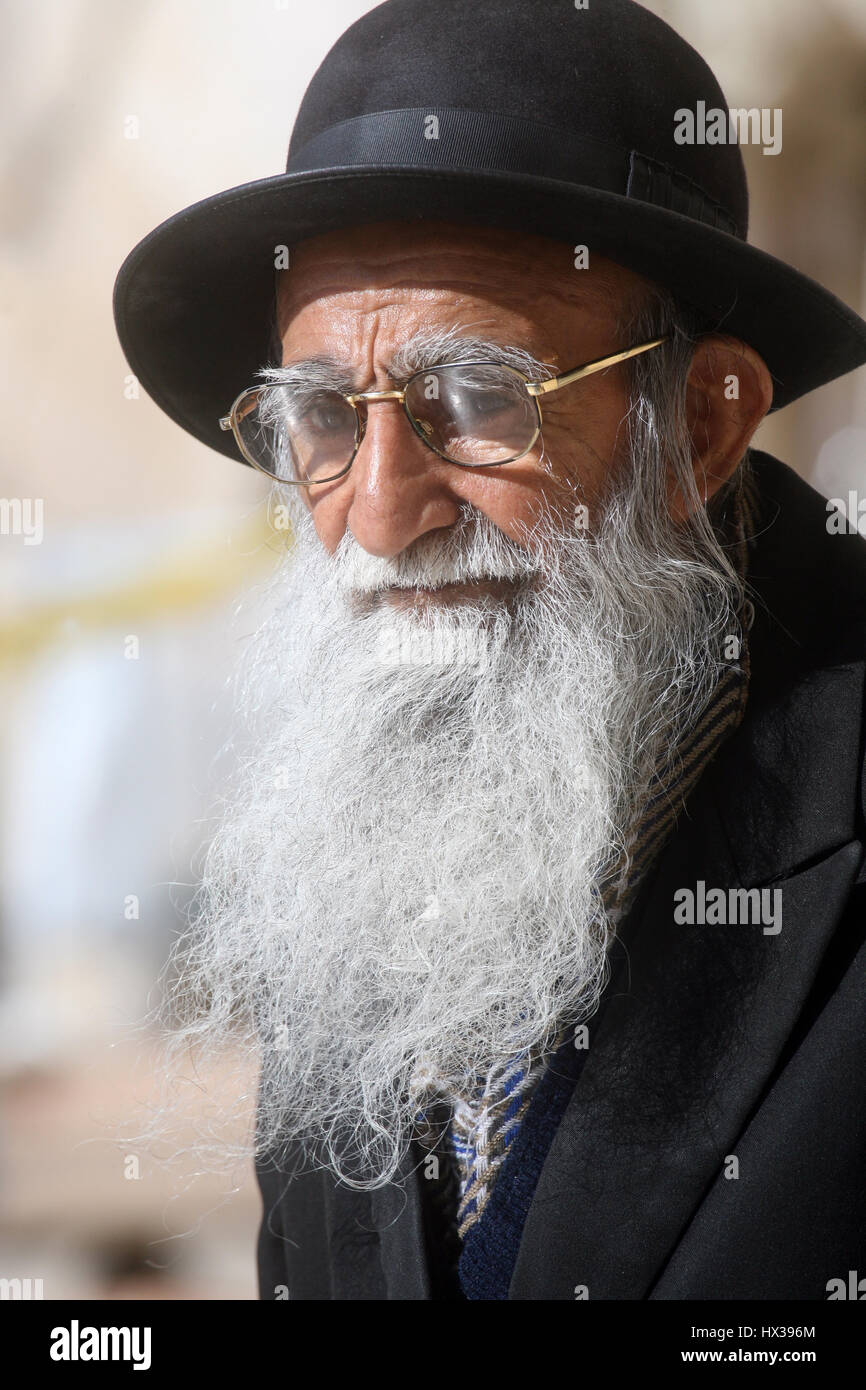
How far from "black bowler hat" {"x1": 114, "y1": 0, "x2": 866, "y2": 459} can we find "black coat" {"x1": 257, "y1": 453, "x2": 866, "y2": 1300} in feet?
1.49

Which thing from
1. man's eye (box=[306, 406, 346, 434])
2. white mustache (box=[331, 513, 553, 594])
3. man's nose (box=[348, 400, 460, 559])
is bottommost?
white mustache (box=[331, 513, 553, 594])

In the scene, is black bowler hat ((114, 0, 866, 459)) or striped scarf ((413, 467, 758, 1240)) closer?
black bowler hat ((114, 0, 866, 459))

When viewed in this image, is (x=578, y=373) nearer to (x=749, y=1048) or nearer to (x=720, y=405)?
(x=720, y=405)

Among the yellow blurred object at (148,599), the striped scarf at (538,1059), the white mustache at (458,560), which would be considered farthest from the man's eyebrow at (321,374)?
the yellow blurred object at (148,599)

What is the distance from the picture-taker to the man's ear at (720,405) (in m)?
1.62

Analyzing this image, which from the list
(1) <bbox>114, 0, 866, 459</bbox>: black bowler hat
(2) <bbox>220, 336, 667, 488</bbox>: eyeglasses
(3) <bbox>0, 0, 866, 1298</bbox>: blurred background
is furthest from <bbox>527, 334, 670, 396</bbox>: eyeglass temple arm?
(3) <bbox>0, 0, 866, 1298</bbox>: blurred background

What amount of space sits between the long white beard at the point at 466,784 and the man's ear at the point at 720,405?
0.46 feet

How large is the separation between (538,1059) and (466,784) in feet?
1.47

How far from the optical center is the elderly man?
1.37 meters

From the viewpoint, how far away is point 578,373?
58.3 inches

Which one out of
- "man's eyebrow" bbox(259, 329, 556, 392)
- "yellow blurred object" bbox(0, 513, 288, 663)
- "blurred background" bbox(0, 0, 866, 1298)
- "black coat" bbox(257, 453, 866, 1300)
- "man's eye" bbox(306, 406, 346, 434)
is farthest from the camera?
"yellow blurred object" bbox(0, 513, 288, 663)

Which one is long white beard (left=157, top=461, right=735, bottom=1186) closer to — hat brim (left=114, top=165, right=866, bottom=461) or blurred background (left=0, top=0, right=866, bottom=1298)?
hat brim (left=114, top=165, right=866, bottom=461)

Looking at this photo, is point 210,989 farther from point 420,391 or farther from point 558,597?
point 420,391

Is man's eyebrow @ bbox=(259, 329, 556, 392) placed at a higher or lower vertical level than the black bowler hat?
lower
